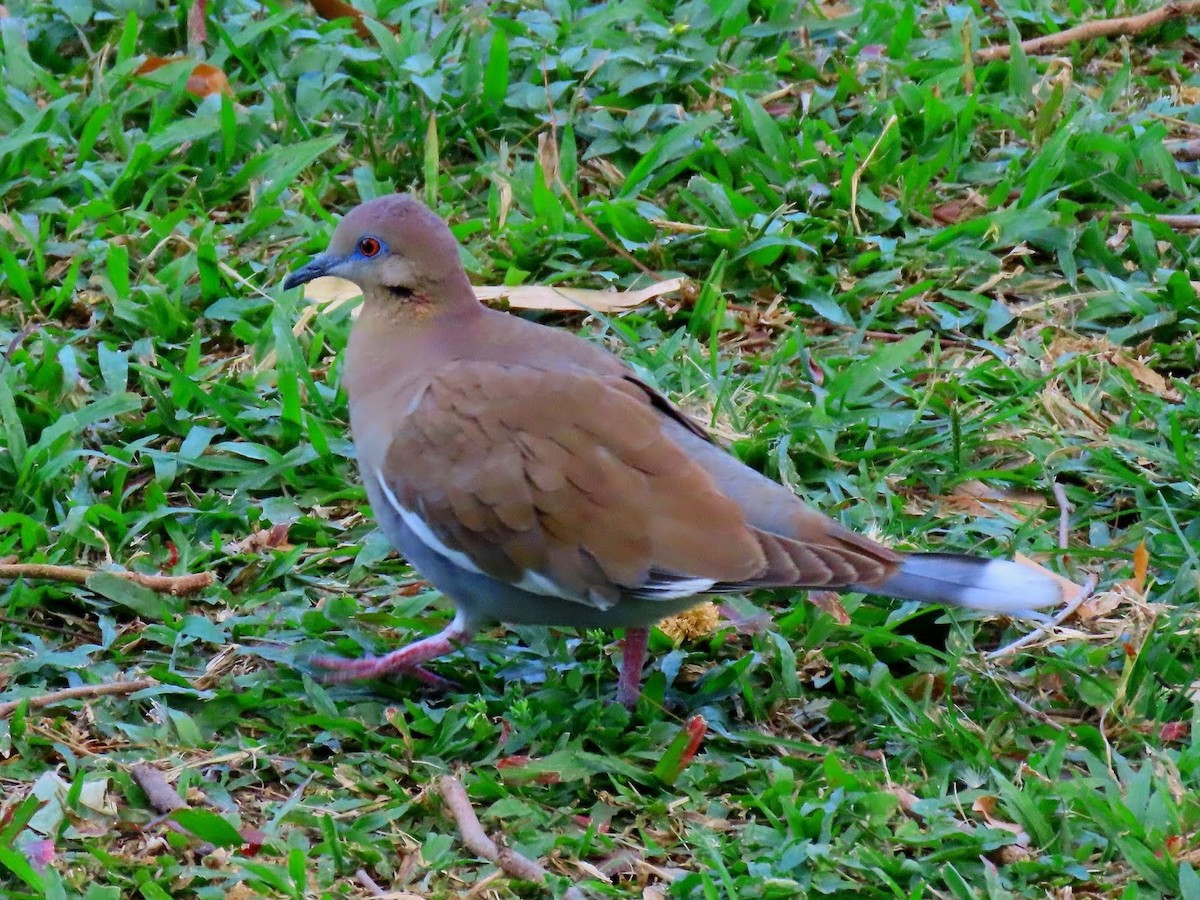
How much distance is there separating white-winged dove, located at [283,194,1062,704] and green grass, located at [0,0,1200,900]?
30 centimetres

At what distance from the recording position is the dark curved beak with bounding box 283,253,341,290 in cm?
455

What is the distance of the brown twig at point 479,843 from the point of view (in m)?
3.54

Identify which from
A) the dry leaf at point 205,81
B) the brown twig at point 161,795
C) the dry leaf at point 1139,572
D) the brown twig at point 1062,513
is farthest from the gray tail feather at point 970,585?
the dry leaf at point 205,81

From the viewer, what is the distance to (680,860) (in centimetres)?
368

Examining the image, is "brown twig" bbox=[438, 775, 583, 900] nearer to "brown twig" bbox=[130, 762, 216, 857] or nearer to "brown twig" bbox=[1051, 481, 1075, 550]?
"brown twig" bbox=[130, 762, 216, 857]

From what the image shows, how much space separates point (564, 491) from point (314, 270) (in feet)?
3.73

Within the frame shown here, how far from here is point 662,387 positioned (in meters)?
5.16

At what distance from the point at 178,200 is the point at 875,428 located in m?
2.57

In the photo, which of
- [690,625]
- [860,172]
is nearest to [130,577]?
[690,625]

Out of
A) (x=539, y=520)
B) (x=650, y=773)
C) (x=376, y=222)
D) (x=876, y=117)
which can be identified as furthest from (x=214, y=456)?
(x=876, y=117)

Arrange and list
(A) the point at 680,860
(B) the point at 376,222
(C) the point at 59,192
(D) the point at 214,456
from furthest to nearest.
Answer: (C) the point at 59,192 → (D) the point at 214,456 → (B) the point at 376,222 → (A) the point at 680,860

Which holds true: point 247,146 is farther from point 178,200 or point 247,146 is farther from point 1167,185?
point 1167,185

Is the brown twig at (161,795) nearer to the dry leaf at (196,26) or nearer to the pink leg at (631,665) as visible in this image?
the pink leg at (631,665)

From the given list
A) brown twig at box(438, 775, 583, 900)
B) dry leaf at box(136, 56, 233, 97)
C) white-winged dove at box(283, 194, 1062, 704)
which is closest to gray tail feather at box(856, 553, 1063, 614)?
white-winged dove at box(283, 194, 1062, 704)
